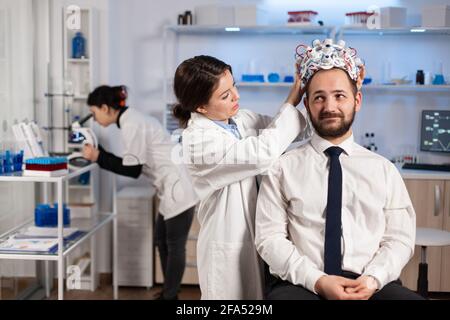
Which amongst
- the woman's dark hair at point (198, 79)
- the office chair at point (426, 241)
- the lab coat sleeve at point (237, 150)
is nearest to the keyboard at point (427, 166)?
the office chair at point (426, 241)

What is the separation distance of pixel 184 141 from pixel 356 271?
20.6 inches

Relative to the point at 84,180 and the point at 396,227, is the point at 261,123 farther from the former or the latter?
the point at 84,180

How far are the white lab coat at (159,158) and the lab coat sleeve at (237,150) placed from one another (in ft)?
3.93

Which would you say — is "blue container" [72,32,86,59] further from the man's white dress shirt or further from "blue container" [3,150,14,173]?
the man's white dress shirt

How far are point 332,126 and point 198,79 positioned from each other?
0.34m

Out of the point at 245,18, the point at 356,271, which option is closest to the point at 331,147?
the point at 356,271

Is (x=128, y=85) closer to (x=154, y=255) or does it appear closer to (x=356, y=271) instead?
(x=154, y=255)

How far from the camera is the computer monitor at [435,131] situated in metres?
1.69

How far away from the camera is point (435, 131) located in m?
1.73

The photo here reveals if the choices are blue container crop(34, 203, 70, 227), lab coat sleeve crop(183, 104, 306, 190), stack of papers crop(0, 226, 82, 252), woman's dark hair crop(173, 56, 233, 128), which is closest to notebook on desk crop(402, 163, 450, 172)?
lab coat sleeve crop(183, 104, 306, 190)

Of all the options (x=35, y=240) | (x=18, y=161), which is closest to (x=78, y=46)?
(x=18, y=161)

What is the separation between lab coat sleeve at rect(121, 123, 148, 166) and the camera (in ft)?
8.68
